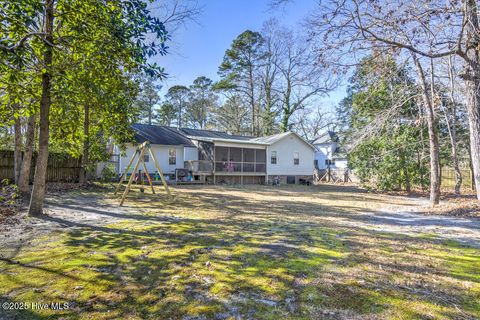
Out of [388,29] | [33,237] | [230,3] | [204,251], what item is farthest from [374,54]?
[33,237]

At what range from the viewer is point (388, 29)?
634 cm

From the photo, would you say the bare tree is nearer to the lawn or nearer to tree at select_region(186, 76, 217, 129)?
tree at select_region(186, 76, 217, 129)

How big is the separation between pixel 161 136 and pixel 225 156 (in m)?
5.76

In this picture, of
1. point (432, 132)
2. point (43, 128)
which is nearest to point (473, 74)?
point (432, 132)

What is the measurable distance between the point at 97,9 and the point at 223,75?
26.6 m

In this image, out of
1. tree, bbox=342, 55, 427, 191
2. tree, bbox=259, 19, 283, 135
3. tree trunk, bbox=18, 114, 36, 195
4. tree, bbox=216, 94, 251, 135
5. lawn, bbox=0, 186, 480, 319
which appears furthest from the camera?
tree, bbox=216, 94, 251, 135

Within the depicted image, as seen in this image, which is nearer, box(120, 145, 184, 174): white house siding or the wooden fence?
the wooden fence

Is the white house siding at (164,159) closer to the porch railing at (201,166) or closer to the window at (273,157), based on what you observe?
the porch railing at (201,166)

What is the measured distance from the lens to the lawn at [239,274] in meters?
2.59

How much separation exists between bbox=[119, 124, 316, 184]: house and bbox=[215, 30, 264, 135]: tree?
726 cm

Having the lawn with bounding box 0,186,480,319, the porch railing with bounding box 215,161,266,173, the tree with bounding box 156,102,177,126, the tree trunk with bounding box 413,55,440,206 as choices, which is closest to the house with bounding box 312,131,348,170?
the porch railing with bounding box 215,161,266,173

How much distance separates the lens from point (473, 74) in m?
6.18

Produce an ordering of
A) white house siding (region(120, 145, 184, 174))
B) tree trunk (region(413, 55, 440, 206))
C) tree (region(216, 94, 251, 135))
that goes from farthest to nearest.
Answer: tree (region(216, 94, 251, 135)) → white house siding (region(120, 145, 184, 174)) → tree trunk (region(413, 55, 440, 206))

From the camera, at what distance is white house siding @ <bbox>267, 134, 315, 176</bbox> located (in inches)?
976
